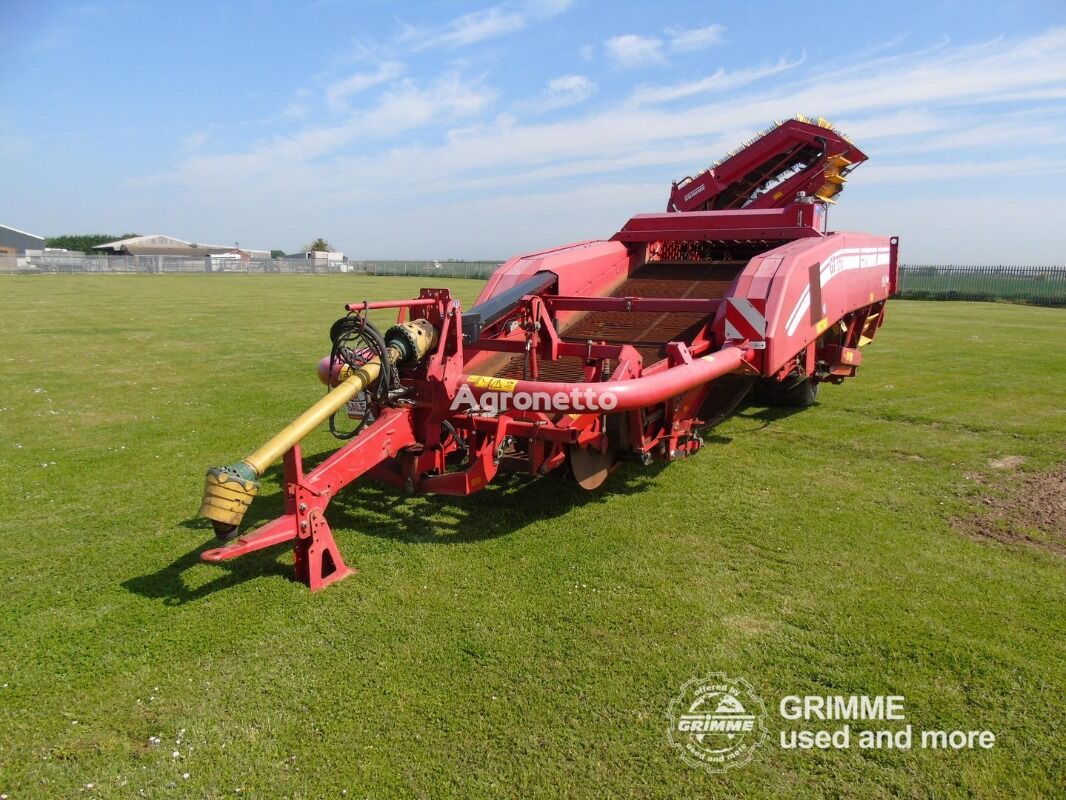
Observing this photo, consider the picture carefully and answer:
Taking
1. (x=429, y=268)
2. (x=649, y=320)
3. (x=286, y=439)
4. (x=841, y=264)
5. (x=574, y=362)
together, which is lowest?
(x=286, y=439)

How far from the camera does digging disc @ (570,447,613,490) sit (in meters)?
4.34

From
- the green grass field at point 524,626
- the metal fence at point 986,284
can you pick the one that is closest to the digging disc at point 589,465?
the green grass field at point 524,626

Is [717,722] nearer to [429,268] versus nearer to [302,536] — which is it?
[302,536]

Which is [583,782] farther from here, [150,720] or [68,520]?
[68,520]

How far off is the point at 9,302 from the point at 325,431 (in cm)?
1794

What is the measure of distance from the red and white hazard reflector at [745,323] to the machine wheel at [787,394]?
8.73 ft

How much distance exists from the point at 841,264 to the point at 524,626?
14.3ft

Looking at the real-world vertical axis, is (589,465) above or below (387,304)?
below

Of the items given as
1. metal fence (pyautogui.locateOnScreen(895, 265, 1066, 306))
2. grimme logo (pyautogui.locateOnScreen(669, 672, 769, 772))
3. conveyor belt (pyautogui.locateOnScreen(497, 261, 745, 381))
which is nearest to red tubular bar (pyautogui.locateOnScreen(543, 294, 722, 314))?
conveyor belt (pyautogui.locateOnScreen(497, 261, 745, 381))

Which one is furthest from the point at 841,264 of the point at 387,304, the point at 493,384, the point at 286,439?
the point at 286,439

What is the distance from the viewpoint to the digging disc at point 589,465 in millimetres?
4336

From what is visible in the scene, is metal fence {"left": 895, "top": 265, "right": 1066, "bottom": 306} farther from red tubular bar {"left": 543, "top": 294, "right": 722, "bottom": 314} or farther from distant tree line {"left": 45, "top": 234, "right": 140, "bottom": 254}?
distant tree line {"left": 45, "top": 234, "right": 140, "bottom": 254}

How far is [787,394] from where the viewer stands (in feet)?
24.8

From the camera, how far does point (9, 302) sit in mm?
19656
